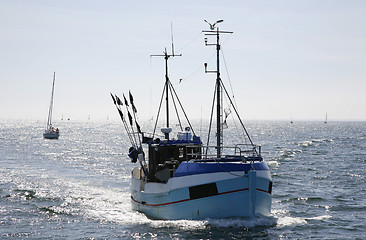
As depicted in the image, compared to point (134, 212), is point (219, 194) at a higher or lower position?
higher

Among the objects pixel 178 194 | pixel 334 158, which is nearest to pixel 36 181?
pixel 178 194

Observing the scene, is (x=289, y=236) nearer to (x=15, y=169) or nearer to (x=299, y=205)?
(x=299, y=205)

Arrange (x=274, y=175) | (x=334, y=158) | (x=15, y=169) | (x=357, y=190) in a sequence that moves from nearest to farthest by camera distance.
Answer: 1. (x=357, y=190)
2. (x=274, y=175)
3. (x=15, y=169)
4. (x=334, y=158)

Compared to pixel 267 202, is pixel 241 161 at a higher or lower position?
higher

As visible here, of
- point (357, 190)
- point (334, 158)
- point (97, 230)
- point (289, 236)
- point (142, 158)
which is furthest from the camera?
point (334, 158)

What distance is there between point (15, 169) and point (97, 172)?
375 inches

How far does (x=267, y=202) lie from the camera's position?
23438mm

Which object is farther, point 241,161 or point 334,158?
point 334,158

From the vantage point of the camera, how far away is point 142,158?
28016mm

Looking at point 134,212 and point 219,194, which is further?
point 134,212

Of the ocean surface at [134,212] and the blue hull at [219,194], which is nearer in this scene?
the blue hull at [219,194]

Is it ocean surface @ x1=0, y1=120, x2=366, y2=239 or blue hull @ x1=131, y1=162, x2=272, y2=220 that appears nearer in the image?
blue hull @ x1=131, y1=162, x2=272, y2=220

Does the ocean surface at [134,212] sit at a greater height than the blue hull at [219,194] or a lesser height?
lesser

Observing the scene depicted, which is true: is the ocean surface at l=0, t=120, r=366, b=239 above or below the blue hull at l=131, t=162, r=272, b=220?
below
